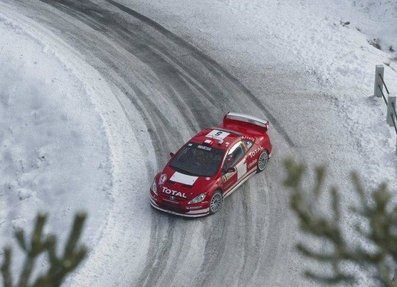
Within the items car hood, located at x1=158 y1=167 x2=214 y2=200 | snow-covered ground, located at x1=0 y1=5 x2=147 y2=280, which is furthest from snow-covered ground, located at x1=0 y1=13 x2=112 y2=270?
car hood, located at x1=158 y1=167 x2=214 y2=200

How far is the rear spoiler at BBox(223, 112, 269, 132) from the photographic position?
2008 centimetres

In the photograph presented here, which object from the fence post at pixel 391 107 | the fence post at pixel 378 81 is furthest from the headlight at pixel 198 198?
the fence post at pixel 378 81

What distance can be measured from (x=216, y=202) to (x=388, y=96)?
6.11 m

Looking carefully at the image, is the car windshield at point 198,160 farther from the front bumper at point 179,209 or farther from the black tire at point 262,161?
the black tire at point 262,161

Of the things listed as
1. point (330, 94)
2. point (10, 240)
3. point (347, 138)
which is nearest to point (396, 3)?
point (330, 94)

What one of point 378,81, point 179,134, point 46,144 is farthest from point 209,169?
point 378,81

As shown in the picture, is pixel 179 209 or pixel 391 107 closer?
pixel 179 209

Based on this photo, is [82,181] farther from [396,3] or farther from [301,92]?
[396,3]

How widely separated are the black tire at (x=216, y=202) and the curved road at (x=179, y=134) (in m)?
0.18

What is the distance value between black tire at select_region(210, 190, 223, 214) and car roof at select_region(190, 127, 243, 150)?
123 cm

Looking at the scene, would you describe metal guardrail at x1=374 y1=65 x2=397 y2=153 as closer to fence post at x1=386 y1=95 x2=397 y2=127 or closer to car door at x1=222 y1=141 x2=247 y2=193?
fence post at x1=386 y1=95 x2=397 y2=127

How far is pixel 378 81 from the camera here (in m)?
22.4

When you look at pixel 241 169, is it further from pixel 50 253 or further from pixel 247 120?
pixel 50 253

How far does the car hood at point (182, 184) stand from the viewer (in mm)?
17594
